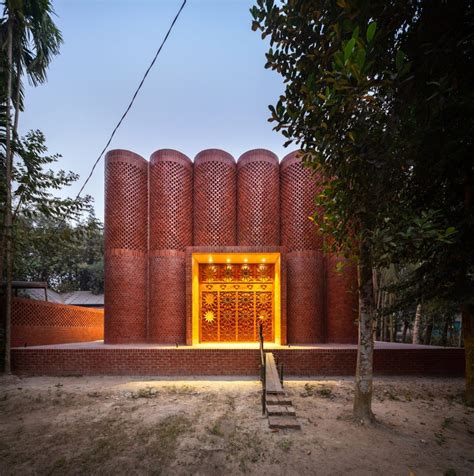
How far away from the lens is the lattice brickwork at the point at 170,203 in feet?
33.9

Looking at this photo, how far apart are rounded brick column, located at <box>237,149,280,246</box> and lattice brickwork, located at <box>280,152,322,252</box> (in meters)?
0.29

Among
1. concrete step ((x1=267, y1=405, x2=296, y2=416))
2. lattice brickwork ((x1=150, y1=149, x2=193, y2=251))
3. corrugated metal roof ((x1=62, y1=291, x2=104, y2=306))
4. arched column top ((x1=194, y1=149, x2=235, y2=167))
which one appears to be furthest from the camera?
corrugated metal roof ((x1=62, y1=291, x2=104, y2=306))

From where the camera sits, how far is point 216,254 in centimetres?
949

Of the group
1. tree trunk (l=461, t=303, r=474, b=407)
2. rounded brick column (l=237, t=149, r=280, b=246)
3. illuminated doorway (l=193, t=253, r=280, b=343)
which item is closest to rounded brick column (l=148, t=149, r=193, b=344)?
illuminated doorway (l=193, t=253, r=280, b=343)

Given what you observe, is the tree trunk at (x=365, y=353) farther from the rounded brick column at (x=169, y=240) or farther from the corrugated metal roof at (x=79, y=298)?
the corrugated metal roof at (x=79, y=298)

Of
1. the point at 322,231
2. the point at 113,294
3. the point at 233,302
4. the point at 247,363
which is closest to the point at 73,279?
the point at 113,294

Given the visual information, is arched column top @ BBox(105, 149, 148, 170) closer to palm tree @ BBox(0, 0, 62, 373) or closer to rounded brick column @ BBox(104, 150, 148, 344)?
rounded brick column @ BBox(104, 150, 148, 344)

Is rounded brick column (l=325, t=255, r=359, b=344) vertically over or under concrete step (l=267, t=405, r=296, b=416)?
over

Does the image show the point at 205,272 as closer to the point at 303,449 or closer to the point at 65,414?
the point at 65,414

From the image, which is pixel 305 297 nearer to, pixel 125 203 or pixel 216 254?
pixel 216 254

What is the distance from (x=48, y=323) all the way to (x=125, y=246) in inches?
196

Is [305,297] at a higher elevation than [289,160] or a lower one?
lower

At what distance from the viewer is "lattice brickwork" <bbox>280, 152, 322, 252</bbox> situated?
10125 mm

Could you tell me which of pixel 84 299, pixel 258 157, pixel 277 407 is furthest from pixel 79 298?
pixel 277 407
